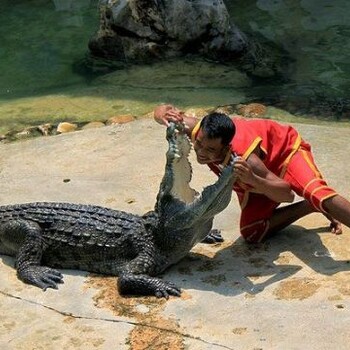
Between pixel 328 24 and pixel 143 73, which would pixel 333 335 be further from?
pixel 328 24

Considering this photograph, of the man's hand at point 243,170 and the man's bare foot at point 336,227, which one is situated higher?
the man's hand at point 243,170

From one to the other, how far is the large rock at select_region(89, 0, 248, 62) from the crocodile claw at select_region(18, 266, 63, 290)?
5.01m

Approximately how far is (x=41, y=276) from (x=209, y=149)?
1.13m

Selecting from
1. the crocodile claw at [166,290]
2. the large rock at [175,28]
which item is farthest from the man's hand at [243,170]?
the large rock at [175,28]

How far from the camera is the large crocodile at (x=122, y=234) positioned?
4105 mm

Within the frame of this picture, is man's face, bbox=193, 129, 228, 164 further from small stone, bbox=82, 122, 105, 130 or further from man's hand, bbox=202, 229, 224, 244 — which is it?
small stone, bbox=82, 122, 105, 130

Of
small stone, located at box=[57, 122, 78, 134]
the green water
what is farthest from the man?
the green water

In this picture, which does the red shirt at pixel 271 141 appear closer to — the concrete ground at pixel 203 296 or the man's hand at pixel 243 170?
the man's hand at pixel 243 170

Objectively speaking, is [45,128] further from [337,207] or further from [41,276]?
[337,207]

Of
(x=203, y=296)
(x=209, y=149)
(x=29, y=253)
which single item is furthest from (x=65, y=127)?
(x=203, y=296)

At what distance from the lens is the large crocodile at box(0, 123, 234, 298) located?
411 centimetres

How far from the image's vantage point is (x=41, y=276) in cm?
420

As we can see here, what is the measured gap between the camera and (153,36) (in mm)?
8945

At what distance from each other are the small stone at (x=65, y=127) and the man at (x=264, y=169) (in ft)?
9.05
